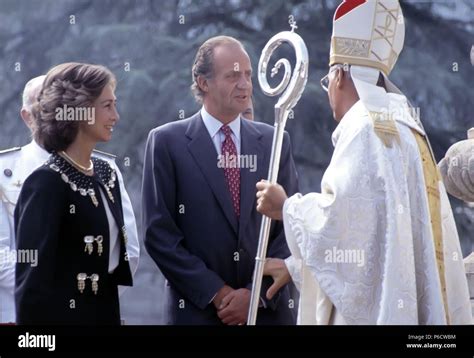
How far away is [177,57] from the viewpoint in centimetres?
689

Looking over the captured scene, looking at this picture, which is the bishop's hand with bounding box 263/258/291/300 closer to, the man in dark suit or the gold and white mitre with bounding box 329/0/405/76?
the man in dark suit

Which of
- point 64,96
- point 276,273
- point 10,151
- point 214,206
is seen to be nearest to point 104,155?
point 64,96

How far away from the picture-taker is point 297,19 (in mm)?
6957

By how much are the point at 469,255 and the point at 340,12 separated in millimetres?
1263

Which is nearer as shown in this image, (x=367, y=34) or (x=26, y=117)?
(x=367, y=34)

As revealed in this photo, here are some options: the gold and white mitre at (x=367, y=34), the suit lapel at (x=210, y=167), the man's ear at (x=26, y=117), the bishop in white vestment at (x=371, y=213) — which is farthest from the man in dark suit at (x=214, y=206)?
the man's ear at (x=26, y=117)

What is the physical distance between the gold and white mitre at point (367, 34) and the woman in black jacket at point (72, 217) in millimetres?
1048

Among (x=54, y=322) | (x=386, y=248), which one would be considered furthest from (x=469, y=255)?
(x=54, y=322)

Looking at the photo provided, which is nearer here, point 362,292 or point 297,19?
point 362,292

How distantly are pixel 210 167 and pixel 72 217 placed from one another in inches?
25.5

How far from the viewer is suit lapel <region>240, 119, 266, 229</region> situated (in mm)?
6746

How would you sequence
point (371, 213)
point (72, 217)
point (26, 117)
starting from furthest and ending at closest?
point (26, 117) → point (72, 217) → point (371, 213)

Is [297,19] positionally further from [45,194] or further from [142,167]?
[45,194]

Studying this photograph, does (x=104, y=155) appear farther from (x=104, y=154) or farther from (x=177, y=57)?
(x=177, y=57)
